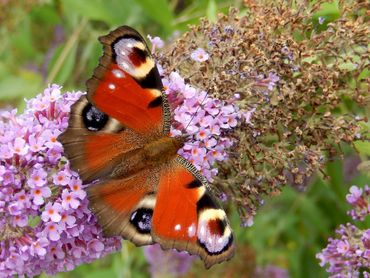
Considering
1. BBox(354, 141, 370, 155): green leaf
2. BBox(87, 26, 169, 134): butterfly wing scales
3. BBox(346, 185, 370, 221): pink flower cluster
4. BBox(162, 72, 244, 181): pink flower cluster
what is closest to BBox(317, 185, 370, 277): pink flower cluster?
BBox(346, 185, 370, 221): pink flower cluster

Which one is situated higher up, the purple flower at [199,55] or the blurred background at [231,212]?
the purple flower at [199,55]

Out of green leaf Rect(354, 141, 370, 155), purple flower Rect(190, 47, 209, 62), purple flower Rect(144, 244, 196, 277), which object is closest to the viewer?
purple flower Rect(190, 47, 209, 62)

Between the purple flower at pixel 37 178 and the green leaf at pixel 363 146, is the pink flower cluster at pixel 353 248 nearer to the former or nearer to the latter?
the green leaf at pixel 363 146

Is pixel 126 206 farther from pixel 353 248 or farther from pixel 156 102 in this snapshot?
pixel 353 248

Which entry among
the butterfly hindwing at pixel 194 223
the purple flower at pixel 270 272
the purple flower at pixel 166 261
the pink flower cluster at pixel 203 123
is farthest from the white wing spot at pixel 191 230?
the purple flower at pixel 270 272

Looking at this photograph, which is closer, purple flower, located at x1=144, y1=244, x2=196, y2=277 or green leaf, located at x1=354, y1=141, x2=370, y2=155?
green leaf, located at x1=354, y1=141, x2=370, y2=155

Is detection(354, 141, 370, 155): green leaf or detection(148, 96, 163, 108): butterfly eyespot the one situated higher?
detection(148, 96, 163, 108): butterfly eyespot

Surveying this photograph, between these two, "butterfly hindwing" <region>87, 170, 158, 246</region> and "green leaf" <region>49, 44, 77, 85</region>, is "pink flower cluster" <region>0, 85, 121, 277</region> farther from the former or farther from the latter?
"green leaf" <region>49, 44, 77, 85</region>

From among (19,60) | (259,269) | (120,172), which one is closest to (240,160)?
(120,172)
